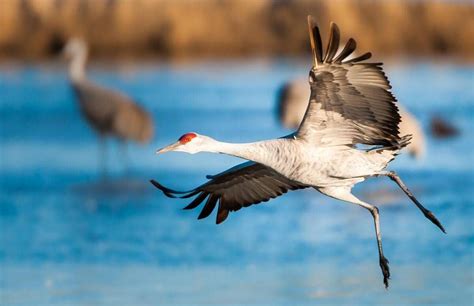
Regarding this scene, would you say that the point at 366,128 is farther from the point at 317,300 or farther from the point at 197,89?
the point at 197,89

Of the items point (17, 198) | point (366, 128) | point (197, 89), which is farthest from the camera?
point (197, 89)

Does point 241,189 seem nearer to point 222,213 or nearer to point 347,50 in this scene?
point 222,213

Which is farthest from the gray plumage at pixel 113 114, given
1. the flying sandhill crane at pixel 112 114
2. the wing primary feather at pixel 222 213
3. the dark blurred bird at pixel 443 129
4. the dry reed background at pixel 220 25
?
the dry reed background at pixel 220 25

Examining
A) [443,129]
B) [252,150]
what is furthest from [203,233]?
[443,129]

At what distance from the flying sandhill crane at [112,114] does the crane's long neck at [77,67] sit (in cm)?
43

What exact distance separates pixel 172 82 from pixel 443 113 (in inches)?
396

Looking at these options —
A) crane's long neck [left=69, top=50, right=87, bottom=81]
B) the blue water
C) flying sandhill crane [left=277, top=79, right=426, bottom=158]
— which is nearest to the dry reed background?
the blue water

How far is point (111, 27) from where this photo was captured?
41.0 meters

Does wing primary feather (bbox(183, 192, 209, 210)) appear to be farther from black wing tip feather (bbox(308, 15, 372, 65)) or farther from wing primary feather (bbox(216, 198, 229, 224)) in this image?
black wing tip feather (bbox(308, 15, 372, 65))

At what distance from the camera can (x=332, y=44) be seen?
6.90 meters

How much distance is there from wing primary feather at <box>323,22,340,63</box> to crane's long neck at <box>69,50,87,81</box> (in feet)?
34.5

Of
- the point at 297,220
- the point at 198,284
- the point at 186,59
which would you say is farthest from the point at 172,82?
the point at 198,284

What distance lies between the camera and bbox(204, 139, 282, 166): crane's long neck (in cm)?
739

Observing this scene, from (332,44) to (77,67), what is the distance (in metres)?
11.4
